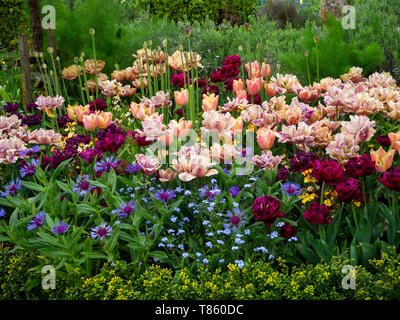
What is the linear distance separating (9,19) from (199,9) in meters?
5.68

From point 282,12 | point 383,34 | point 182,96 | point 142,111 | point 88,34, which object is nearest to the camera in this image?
point 142,111

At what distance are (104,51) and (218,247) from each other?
3.44 metres

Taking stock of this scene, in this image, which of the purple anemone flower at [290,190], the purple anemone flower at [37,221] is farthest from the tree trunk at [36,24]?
the purple anemone flower at [290,190]

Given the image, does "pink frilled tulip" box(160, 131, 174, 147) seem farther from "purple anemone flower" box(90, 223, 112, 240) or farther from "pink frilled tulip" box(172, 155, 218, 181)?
"purple anemone flower" box(90, 223, 112, 240)

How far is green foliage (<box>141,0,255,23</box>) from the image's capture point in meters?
9.46

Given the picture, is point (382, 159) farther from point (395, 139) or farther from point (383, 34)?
point (383, 34)

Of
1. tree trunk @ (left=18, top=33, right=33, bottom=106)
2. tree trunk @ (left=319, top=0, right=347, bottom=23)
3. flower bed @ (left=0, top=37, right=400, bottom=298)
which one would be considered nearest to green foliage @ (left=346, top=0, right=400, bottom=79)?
tree trunk @ (left=319, top=0, right=347, bottom=23)

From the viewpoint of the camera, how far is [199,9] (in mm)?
9484

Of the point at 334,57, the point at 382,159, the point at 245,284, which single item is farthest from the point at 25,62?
the point at 382,159

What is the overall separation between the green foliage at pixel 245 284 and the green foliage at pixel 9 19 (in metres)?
2.75

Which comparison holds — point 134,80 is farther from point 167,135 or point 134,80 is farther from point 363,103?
point 363,103

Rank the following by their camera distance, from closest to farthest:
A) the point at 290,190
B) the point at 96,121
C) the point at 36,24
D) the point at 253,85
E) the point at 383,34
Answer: the point at 290,190
the point at 96,121
the point at 253,85
the point at 36,24
the point at 383,34

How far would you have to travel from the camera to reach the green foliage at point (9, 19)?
4320 mm

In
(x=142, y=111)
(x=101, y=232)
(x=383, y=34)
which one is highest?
(x=383, y=34)
